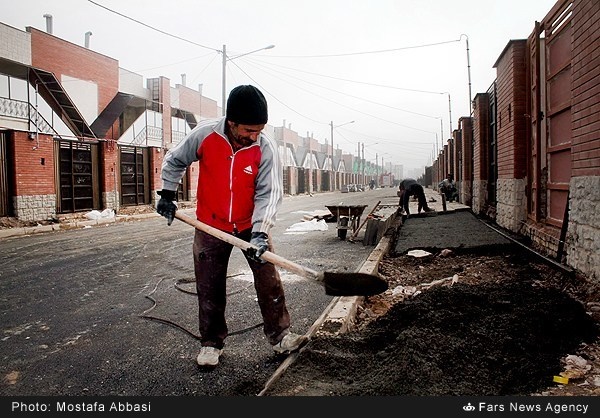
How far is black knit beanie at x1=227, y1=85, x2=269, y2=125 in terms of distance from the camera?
2744mm

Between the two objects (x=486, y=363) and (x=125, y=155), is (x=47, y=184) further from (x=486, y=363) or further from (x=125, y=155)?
(x=486, y=363)

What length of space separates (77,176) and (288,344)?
1607 centimetres

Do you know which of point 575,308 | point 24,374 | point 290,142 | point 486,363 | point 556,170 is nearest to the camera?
point 486,363

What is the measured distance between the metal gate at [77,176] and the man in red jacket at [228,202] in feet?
48.1

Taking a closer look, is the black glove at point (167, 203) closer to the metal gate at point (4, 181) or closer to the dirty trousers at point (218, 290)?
the dirty trousers at point (218, 290)

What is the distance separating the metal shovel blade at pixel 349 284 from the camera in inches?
114

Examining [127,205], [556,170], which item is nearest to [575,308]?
[556,170]

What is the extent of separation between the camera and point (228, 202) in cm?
293

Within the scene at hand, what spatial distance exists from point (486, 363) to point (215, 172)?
218cm

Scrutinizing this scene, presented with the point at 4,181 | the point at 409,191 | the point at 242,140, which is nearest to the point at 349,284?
the point at 242,140

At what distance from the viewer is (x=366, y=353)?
288 cm

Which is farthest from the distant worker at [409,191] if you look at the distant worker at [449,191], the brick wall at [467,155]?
the distant worker at [449,191]

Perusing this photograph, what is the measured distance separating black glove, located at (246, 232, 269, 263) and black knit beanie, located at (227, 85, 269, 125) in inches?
30.4

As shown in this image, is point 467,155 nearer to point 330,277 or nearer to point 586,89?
point 586,89
